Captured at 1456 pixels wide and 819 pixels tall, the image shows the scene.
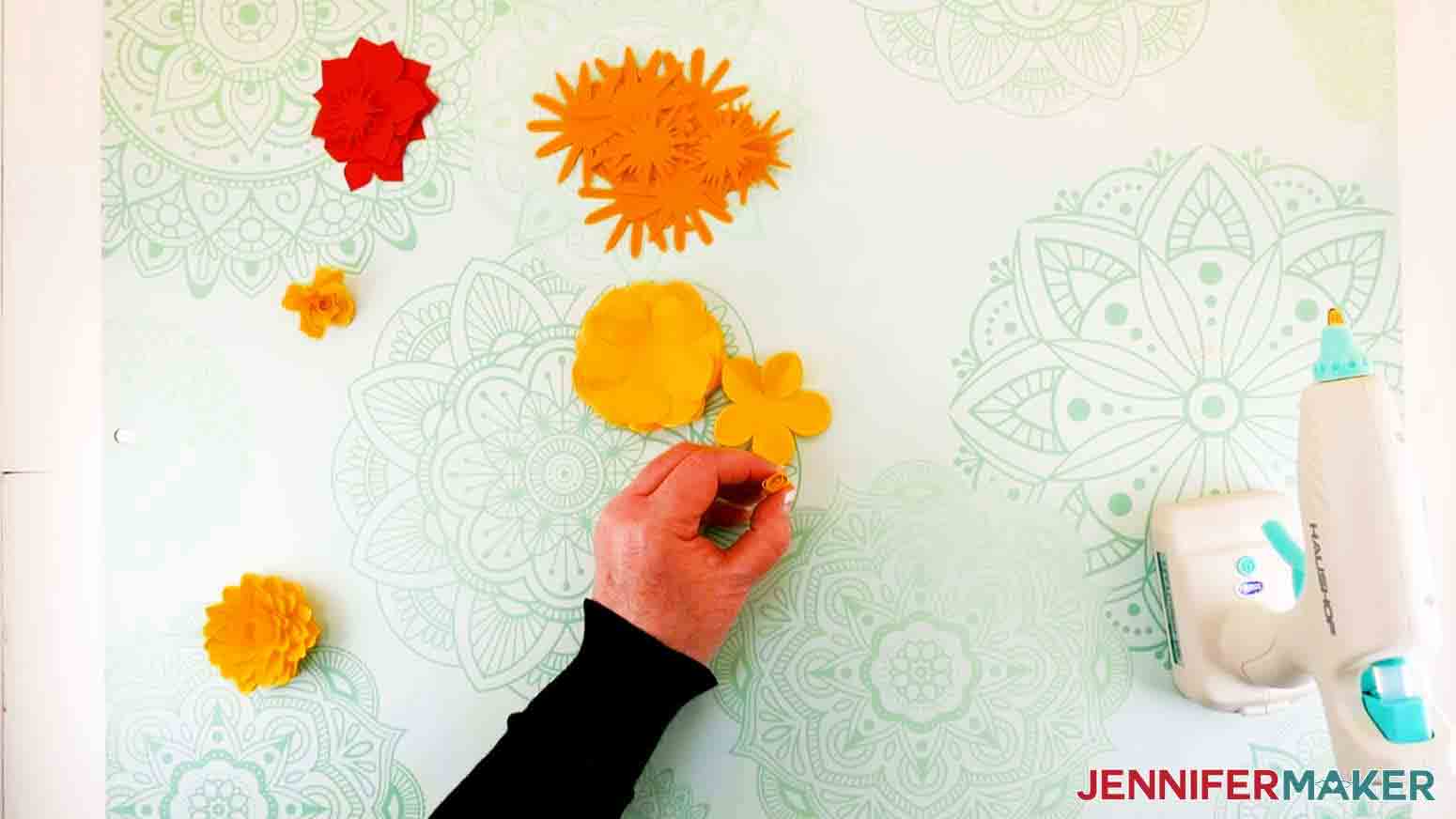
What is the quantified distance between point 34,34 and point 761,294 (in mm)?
838

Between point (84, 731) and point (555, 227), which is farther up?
point (555, 227)

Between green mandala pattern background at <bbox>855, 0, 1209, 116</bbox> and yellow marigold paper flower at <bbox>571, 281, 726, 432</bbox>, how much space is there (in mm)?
342

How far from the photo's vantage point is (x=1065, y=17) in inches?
38.4

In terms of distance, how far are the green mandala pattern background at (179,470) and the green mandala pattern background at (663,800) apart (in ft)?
1.69

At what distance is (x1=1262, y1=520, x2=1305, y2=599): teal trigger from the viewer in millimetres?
843

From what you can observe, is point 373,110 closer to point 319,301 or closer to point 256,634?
point 319,301

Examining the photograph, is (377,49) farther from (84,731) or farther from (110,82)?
(84,731)

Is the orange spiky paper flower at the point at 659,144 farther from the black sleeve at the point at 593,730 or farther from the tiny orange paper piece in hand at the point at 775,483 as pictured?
the black sleeve at the point at 593,730

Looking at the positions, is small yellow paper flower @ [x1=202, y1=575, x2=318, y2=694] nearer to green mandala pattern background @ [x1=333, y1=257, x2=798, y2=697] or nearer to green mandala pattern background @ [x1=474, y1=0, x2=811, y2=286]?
green mandala pattern background @ [x1=333, y1=257, x2=798, y2=697]

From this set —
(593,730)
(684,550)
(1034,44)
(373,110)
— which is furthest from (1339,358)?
(373,110)

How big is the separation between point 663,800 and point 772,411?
42 cm

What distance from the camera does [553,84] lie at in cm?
100

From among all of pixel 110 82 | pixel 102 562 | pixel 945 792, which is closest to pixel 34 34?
pixel 110 82

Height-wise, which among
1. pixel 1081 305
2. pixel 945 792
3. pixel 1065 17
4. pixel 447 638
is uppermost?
pixel 1065 17
